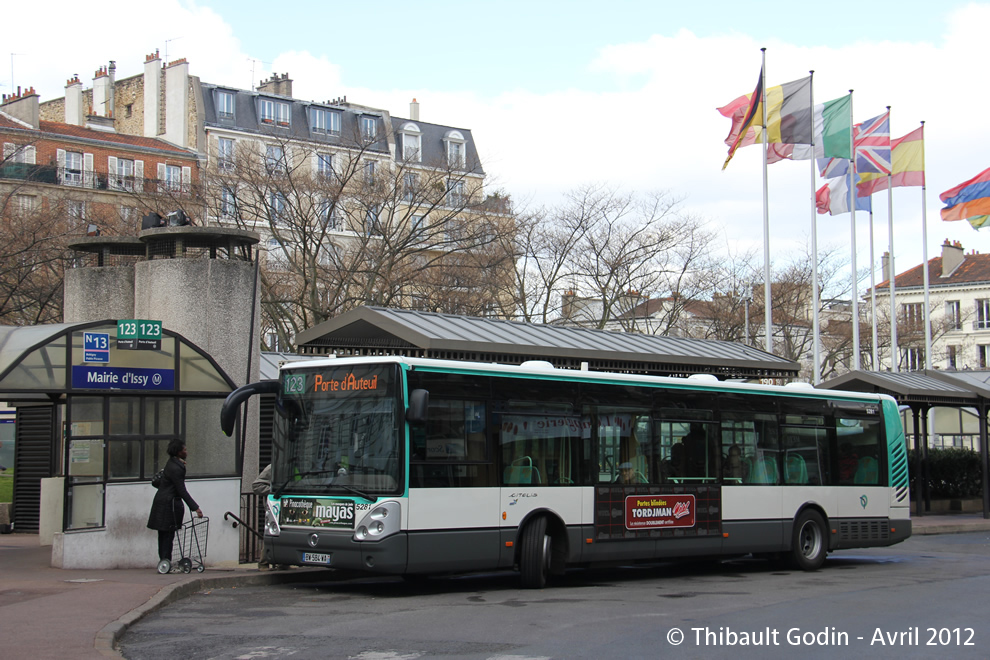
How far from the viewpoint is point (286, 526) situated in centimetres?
1311

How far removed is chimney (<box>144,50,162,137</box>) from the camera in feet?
213

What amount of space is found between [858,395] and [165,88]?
55419 millimetres

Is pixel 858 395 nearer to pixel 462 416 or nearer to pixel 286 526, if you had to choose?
pixel 462 416

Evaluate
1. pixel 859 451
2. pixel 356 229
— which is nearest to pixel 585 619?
pixel 859 451

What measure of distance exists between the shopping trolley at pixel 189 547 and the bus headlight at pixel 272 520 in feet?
3.91

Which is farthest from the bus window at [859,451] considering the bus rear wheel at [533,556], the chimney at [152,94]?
the chimney at [152,94]

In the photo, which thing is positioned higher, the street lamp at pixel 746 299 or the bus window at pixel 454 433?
the street lamp at pixel 746 299

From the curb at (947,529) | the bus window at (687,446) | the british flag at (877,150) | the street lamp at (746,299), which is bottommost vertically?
the curb at (947,529)

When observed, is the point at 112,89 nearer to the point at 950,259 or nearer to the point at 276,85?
the point at 276,85

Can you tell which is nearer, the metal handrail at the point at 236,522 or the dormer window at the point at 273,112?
the metal handrail at the point at 236,522

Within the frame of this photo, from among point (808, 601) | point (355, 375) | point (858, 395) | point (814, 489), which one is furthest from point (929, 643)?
point (858, 395)

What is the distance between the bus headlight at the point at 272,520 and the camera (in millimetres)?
13242

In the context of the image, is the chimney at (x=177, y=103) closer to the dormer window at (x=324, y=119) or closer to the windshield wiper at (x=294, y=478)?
the dormer window at (x=324, y=119)

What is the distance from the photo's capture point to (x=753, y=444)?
16.7 meters
